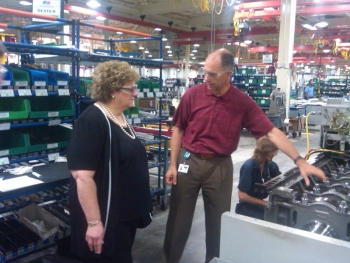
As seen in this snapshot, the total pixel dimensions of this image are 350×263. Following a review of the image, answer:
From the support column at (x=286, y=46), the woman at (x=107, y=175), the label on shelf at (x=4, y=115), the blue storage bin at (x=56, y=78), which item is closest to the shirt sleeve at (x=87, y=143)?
the woman at (x=107, y=175)

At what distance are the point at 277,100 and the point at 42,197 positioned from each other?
6.36 meters

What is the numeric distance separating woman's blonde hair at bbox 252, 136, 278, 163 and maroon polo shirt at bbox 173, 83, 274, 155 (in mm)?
482

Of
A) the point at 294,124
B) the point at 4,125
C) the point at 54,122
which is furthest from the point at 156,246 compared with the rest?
the point at 294,124

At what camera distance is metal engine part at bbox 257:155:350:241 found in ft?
4.80

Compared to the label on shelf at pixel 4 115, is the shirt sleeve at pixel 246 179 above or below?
below

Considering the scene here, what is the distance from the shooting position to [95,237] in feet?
5.33

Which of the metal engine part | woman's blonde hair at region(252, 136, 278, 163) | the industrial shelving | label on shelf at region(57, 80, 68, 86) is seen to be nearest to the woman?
the metal engine part

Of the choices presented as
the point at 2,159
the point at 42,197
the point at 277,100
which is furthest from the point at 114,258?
the point at 277,100

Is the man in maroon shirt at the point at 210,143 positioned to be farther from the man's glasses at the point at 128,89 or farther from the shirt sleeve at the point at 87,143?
the shirt sleeve at the point at 87,143

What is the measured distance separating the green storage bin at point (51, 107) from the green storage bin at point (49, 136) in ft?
0.65

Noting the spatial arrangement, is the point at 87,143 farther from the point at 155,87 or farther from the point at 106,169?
the point at 155,87

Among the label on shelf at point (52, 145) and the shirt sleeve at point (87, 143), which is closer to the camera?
the shirt sleeve at point (87, 143)

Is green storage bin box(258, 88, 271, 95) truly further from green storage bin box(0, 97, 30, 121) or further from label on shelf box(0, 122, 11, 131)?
label on shelf box(0, 122, 11, 131)

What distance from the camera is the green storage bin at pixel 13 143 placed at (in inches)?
110
